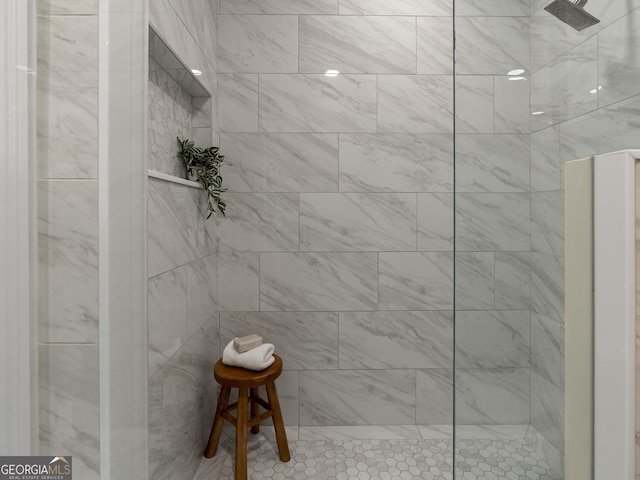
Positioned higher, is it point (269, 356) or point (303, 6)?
point (303, 6)

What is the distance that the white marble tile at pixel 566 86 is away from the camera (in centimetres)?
41

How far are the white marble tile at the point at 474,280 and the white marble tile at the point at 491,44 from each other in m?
0.28

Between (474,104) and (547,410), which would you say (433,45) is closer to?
(474,104)

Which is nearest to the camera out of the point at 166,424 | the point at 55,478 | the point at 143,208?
the point at 55,478

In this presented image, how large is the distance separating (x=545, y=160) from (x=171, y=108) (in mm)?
1441


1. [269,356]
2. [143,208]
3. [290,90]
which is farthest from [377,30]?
[269,356]

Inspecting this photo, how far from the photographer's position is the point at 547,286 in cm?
47

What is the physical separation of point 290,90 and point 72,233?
4.61 feet

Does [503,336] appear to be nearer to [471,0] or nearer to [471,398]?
[471,398]

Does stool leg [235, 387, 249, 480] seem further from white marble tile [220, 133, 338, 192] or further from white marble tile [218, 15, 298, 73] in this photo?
white marble tile [218, 15, 298, 73]

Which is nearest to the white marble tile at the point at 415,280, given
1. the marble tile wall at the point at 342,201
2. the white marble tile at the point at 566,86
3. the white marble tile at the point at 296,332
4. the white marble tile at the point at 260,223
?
the marble tile wall at the point at 342,201

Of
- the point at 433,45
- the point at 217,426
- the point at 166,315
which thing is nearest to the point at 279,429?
the point at 217,426

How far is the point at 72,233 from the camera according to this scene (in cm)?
83

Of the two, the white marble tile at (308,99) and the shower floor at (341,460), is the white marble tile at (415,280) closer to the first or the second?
the shower floor at (341,460)
